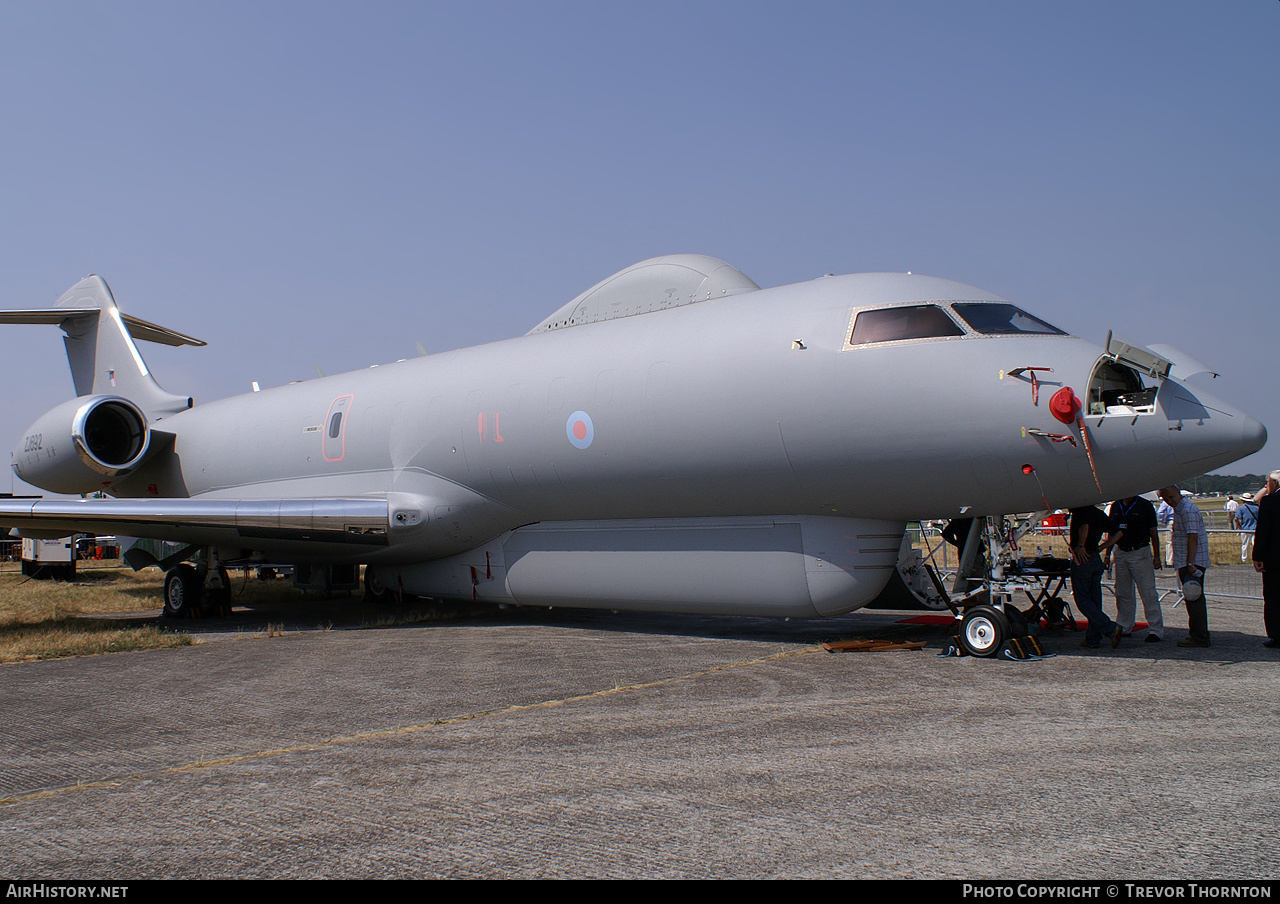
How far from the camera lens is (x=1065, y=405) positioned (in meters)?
7.27

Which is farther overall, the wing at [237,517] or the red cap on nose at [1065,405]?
the wing at [237,517]

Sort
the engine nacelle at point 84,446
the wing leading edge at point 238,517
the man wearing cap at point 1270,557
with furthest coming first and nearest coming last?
the engine nacelle at point 84,446
the wing leading edge at point 238,517
the man wearing cap at point 1270,557

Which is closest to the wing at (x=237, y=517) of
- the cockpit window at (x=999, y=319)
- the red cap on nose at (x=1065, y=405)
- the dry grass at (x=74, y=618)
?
the dry grass at (x=74, y=618)

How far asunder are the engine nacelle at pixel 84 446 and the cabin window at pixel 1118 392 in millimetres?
15892

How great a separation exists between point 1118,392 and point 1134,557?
227cm

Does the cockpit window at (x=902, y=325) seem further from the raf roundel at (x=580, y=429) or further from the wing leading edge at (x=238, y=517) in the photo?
the wing leading edge at (x=238, y=517)

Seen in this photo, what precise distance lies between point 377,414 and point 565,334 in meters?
3.51

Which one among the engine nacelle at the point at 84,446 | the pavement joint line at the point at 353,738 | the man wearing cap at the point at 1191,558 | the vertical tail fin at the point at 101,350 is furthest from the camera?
the vertical tail fin at the point at 101,350

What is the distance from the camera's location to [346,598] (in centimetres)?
1962

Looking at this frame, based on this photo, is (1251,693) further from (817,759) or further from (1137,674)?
(817,759)

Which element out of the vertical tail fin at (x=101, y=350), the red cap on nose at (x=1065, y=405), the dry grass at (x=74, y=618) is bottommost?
the dry grass at (x=74, y=618)

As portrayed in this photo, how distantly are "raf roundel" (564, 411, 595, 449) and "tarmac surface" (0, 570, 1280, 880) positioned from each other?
2522 millimetres

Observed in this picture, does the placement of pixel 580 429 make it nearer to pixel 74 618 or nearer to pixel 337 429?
pixel 337 429

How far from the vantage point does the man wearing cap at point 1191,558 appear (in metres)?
8.54
